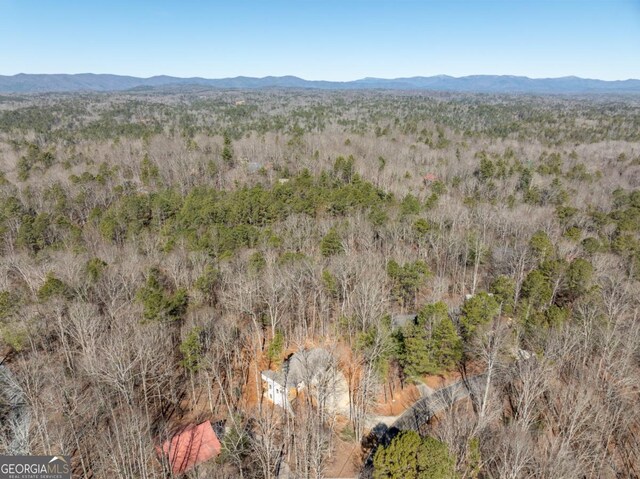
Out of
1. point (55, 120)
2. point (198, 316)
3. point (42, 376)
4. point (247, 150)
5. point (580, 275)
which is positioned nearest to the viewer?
point (42, 376)

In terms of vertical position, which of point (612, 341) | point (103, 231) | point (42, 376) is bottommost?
point (42, 376)

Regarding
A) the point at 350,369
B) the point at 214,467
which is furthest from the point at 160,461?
the point at 350,369

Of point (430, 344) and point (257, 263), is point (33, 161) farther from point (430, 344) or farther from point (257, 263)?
point (430, 344)

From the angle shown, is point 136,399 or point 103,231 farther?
point 103,231

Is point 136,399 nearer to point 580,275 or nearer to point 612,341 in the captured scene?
point 612,341

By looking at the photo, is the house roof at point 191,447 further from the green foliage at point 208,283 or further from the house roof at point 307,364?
the green foliage at point 208,283

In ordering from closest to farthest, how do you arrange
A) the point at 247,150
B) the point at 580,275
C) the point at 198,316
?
the point at 198,316, the point at 580,275, the point at 247,150

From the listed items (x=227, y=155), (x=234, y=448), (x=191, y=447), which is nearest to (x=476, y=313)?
(x=234, y=448)
